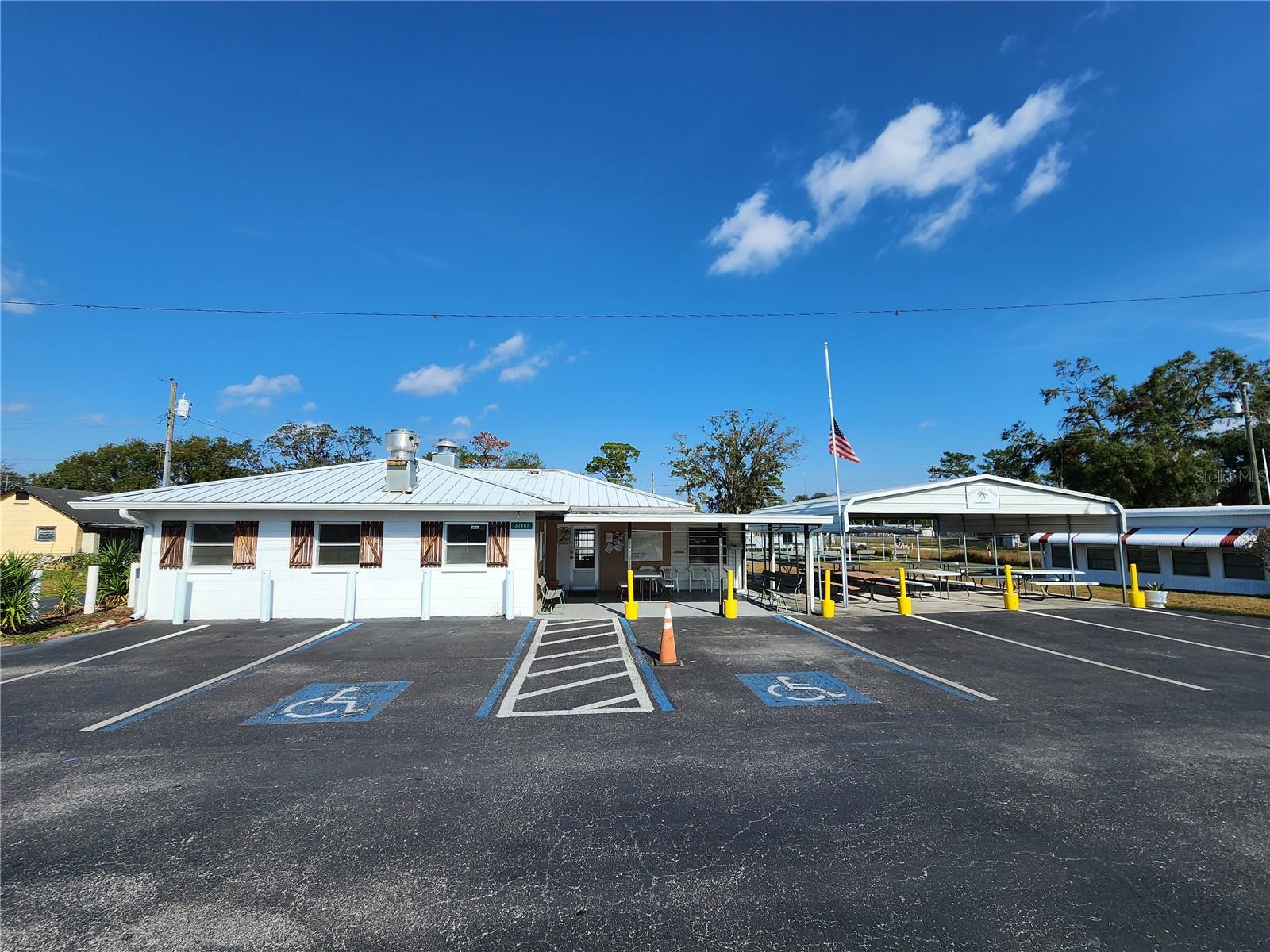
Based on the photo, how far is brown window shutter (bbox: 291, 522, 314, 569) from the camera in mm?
12836

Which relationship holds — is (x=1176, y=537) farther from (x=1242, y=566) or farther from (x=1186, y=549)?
(x=1242, y=566)

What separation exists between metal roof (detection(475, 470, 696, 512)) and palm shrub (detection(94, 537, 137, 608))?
34.0ft

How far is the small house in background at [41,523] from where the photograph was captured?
116ft

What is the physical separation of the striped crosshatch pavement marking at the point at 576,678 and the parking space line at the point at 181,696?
4.06 m

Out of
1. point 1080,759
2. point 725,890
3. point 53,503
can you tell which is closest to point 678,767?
point 725,890

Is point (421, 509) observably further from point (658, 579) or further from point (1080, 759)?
point (1080, 759)

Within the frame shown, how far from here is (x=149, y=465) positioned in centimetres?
4188

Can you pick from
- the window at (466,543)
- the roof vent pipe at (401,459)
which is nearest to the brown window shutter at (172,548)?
the roof vent pipe at (401,459)

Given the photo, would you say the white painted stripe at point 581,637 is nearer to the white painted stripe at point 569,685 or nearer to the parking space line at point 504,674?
the parking space line at point 504,674

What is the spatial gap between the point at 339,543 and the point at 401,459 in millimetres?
2416

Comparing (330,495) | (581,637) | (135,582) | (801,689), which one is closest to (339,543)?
(330,495)

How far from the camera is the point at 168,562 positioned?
1280cm

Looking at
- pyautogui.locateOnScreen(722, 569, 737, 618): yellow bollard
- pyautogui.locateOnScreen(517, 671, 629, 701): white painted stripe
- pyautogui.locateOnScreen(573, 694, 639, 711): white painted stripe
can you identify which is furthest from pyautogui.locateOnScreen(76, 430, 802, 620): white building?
pyautogui.locateOnScreen(573, 694, 639, 711): white painted stripe

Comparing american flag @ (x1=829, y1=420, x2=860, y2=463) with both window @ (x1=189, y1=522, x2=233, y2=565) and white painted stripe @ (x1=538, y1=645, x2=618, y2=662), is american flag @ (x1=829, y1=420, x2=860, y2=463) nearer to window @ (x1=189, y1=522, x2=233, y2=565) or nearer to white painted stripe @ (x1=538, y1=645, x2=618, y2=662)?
white painted stripe @ (x1=538, y1=645, x2=618, y2=662)
